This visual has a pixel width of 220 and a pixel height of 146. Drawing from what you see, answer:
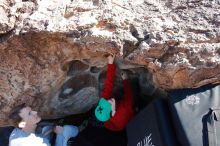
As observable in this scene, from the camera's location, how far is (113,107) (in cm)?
288

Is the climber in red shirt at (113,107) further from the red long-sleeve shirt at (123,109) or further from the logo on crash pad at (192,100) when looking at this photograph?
the logo on crash pad at (192,100)

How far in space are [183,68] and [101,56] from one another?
58 centimetres

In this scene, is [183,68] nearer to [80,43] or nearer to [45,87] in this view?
[80,43]

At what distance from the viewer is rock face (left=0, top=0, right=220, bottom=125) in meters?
2.47

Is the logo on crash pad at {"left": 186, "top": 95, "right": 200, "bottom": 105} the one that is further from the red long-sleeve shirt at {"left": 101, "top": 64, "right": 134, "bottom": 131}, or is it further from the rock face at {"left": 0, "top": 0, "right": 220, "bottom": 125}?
the red long-sleeve shirt at {"left": 101, "top": 64, "right": 134, "bottom": 131}

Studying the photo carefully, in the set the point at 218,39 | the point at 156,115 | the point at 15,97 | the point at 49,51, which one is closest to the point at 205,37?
the point at 218,39

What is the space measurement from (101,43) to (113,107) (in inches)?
21.6

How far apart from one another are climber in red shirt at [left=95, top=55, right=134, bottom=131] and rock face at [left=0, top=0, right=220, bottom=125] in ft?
0.32

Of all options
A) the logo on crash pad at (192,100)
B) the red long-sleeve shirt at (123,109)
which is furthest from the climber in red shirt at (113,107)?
the logo on crash pad at (192,100)

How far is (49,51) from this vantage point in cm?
271

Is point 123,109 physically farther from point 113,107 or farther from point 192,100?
point 192,100

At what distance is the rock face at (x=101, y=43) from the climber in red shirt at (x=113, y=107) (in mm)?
98

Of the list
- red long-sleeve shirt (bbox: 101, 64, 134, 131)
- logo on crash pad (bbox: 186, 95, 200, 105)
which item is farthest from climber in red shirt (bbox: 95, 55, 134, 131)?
logo on crash pad (bbox: 186, 95, 200, 105)

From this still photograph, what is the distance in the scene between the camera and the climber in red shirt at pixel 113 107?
282 cm
